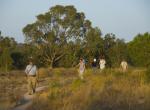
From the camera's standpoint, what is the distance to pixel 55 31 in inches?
2687

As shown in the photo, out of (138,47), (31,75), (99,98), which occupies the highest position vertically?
(138,47)

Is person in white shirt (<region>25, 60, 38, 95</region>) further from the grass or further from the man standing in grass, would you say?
the grass

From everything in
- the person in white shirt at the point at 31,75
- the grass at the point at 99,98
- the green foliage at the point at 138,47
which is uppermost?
the green foliage at the point at 138,47

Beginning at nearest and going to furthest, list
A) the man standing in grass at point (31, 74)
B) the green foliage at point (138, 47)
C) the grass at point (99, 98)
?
the grass at point (99, 98)
the man standing in grass at point (31, 74)
the green foliage at point (138, 47)

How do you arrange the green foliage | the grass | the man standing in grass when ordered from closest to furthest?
the grass → the man standing in grass → the green foliage

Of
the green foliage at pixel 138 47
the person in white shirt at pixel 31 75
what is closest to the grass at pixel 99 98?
the person in white shirt at pixel 31 75

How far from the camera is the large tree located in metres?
67.6

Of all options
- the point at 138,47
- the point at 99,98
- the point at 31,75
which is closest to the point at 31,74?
the point at 31,75

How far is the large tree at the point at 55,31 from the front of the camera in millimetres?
67625

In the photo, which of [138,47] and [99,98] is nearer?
[99,98]

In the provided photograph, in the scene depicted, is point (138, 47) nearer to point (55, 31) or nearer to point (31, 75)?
point (55, 31)

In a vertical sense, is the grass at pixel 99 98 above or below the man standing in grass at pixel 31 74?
below

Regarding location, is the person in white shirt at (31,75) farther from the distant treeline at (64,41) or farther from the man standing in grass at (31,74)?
the distant treeline at (64,41)

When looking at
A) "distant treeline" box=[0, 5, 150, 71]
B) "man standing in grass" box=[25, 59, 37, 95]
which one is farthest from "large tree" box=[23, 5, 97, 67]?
"man standing in grass" box=[25, 59, 37, 95]
